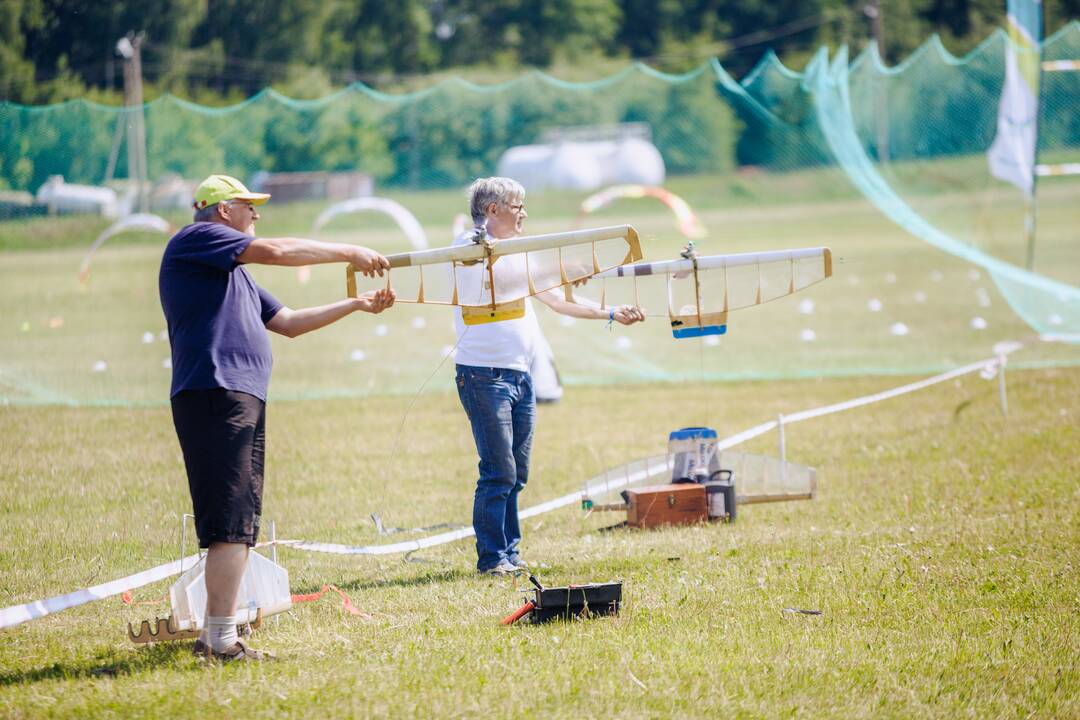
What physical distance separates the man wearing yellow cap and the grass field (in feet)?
1.35

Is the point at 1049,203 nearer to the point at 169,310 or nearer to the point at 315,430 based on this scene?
the point at 315,430

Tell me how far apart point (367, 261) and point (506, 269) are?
101 cm

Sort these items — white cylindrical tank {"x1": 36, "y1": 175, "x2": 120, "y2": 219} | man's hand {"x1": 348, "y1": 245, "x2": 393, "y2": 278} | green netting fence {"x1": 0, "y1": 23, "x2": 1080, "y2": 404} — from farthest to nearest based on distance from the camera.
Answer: white cylindrical tank {"x1": 36, "y1": 175, "x2": 120, "y2": 219}, green netting fence {"x1": 0, "y1": 23, "x2": 1080, "y2": 404}, man's hand {"x1": 348, "y1": 245, "x2": 393, "y2": 278}

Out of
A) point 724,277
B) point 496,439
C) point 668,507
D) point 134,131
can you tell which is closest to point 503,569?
point 496,439

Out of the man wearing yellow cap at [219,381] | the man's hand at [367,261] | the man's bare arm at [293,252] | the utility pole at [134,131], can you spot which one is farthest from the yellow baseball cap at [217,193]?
the utility pole at [134,131]

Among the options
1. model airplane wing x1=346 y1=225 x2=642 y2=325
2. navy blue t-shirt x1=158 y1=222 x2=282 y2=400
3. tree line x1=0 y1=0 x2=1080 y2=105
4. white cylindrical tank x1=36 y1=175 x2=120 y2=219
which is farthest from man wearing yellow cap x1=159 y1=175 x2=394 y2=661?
tree line x1=0 y1=0 x2=1080 y2=105

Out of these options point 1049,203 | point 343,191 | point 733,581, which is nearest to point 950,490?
point 733,581

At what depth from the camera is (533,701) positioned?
176 inches

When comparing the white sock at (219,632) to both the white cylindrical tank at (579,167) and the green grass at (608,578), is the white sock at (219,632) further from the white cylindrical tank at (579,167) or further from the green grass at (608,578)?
the white cylindrical tank at (579,167)

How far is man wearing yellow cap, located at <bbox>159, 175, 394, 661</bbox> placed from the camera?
4.86 m

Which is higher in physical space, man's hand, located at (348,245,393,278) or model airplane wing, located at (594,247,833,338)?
man's hand, located at (348,245,393,278)

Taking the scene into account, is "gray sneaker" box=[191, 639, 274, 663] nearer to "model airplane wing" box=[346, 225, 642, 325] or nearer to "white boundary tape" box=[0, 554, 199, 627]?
"white boundary tape" box=[0, 554, 199, 627]

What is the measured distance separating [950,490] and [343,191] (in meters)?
14.3

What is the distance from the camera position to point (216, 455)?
4.89m
